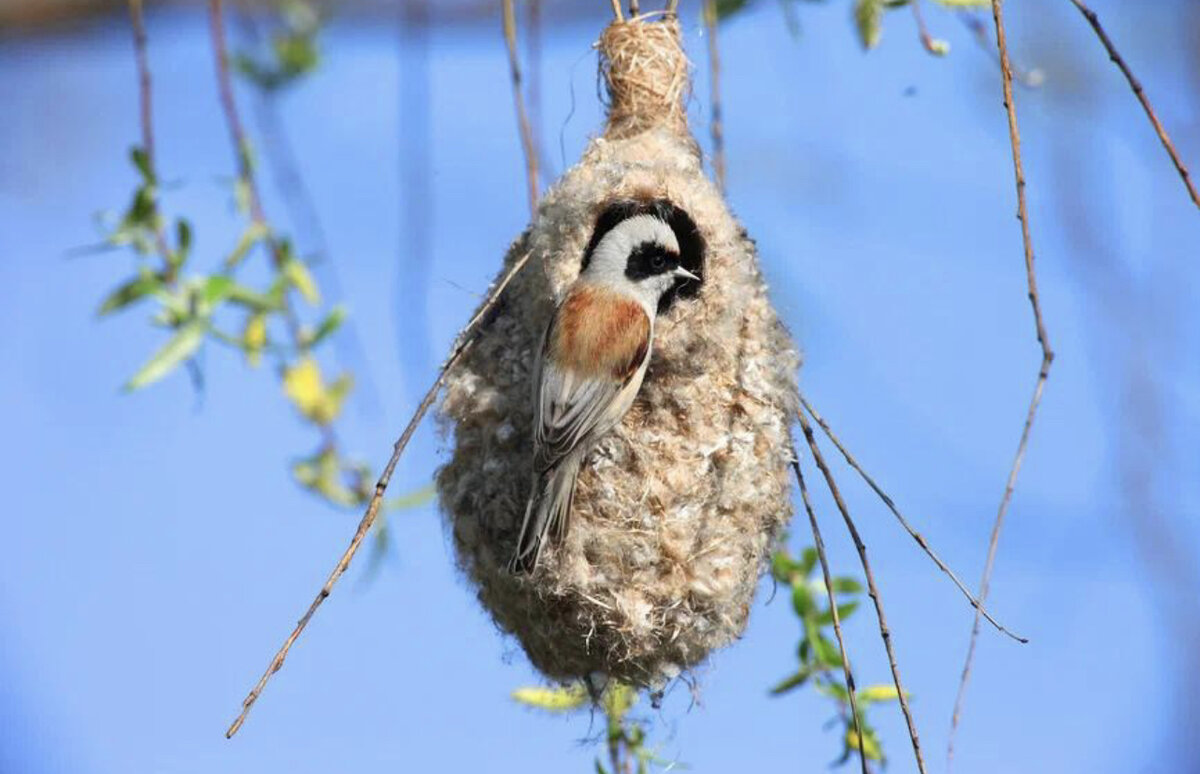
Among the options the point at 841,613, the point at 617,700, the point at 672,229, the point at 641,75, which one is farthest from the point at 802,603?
the point at 641,75

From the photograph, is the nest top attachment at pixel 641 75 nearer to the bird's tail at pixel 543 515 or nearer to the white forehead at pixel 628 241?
the white forehead at pixel 628 241

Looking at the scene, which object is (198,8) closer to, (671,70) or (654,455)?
(671,70)

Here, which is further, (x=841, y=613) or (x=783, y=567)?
(x=783, y=567)

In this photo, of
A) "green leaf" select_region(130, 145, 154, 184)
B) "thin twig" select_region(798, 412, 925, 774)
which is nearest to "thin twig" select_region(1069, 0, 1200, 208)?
"thin twig" select_region(798, 412, 925, 774)

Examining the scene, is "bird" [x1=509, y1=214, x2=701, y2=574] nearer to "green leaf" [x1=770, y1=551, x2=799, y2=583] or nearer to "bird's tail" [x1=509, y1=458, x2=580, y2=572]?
"bird's tail" [x1=509, y1=458, x2=580, y2=572]

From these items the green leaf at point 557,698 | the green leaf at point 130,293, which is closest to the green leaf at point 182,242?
the green leaf at point 130,293

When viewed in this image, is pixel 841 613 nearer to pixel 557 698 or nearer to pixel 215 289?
pixel 557 698

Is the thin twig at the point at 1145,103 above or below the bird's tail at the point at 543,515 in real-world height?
above

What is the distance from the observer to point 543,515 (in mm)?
2785

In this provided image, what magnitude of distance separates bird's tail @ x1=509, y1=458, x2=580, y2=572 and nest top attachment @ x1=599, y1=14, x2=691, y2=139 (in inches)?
34.7

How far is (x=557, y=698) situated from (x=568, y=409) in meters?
0.76

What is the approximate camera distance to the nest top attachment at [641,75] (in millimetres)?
3242

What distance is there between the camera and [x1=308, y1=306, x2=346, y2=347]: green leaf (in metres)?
3.34

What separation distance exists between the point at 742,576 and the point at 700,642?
0.54ft
